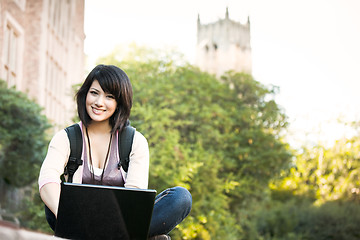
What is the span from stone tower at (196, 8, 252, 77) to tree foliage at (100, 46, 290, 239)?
51.1ft

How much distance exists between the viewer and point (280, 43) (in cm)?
2438

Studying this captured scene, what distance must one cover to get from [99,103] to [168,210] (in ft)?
1.30

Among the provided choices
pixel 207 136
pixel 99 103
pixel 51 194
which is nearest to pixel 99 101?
pixel 99 103

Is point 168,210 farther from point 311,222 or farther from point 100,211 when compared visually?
point 311,222

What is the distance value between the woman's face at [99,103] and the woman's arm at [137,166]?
0.13 metres

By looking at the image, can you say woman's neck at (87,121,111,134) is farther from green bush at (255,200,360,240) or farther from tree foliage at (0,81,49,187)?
green bush at (255,200,360,240)

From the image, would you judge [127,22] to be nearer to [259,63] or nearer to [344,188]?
Answer: [259,63]

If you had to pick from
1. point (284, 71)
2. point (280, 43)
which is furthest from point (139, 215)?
point (280, 43)

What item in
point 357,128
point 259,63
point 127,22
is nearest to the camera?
point 357,128

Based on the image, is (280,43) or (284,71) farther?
(280,43)

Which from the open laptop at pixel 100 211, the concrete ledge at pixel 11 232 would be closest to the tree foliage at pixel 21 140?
the open laptop at pixel 100 211

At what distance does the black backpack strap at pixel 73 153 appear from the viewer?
166cm

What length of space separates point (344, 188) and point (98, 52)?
8794 mm

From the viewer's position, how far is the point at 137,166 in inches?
66.4
